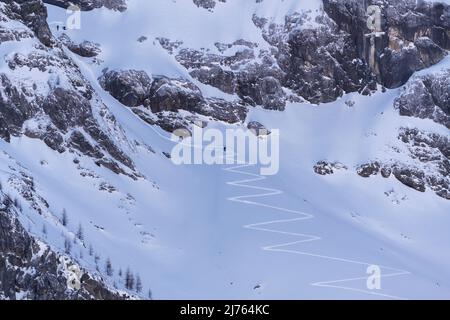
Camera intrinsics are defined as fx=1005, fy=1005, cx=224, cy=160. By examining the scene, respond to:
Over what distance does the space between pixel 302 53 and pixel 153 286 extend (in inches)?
3219

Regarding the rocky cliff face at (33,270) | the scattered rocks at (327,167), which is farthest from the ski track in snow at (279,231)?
A: the rocky cliff face at (33,270)

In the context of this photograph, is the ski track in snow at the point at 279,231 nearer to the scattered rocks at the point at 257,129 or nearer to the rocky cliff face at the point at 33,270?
the scattered rocks at the point at 257,129

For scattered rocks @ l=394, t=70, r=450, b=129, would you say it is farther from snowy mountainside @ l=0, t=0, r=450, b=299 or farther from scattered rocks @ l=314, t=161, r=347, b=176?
scattered rocks @ l=314, t=161, r=347, b=176

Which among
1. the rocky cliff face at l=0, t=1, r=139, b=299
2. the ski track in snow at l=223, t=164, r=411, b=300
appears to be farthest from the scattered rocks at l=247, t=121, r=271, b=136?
the rocky cliff face at l=0, t=1, r=139, b=299

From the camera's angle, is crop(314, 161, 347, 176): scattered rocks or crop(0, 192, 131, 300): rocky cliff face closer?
crop(0, 192, 131, 300): rocky cliff face

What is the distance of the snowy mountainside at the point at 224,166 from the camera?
9964cm

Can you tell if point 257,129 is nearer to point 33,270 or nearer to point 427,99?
point 427,99

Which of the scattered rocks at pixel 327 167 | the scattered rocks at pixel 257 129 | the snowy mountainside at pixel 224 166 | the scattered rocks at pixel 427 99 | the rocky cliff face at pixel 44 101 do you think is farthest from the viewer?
the scattered rocks at pixel 427 99

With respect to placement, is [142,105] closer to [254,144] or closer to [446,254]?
[254,144]

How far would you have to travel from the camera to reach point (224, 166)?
13662 centimetres

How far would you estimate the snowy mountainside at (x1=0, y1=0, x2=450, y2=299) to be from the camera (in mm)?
99644

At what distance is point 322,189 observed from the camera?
457 feet
